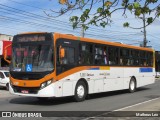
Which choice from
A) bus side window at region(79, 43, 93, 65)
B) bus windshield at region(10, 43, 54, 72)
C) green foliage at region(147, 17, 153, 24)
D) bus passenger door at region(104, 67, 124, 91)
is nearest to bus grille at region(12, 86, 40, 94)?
bus windshield at region(10, 43, 54, 72)

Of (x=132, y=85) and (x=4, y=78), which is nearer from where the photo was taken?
(x=132, y=85)

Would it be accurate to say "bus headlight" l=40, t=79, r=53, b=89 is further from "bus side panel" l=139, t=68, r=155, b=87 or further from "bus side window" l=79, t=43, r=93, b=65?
"bus side panel" l=139, t=68, r=155, b=87

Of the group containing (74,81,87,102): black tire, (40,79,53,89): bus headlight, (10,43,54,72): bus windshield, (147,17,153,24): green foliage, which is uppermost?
(147,17,153,24): green foliage

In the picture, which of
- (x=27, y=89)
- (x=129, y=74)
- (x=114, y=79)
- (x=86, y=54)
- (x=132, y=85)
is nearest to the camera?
(x=27, y=89)

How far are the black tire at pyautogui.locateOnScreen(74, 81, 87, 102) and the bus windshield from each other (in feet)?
6.98

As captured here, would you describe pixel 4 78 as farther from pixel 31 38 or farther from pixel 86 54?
pixel 31 38

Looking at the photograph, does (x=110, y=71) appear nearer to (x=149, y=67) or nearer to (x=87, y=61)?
(x=87, y=61)

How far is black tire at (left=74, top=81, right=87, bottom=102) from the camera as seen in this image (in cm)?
1722

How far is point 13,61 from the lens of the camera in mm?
16688

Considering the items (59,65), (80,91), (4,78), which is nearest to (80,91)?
(80,91)

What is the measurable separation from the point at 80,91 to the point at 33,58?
2.88 meters

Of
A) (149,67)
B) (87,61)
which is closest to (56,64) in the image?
(87,61)

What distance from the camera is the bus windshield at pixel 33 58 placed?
15.8m

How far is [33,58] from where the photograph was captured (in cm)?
1595
